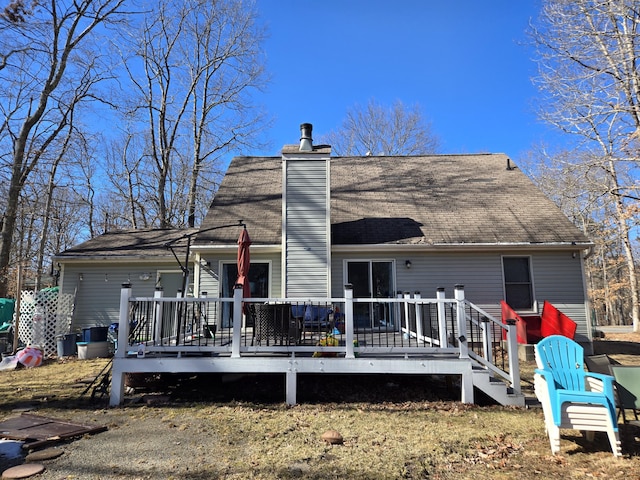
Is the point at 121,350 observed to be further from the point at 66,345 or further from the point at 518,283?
the point at 518,283

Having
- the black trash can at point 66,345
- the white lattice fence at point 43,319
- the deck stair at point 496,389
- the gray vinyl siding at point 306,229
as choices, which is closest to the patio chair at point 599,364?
the deck stair at point 496,389

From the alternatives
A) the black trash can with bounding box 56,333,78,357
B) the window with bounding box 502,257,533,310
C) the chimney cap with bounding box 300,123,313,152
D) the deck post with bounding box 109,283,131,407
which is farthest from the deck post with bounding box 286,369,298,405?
the black trash can with bounding box 56,333,78,357

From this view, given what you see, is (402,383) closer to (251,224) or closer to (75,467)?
(75,467)

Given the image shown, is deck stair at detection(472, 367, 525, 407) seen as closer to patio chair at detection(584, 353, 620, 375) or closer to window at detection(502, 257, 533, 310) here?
patio chair at detection(584, 353, 620, 375)

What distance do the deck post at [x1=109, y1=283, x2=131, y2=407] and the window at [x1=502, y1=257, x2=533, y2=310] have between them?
927 centimetres

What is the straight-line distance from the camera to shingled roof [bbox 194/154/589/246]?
35.8ft

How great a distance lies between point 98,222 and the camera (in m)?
30.2

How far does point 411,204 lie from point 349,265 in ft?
11.0

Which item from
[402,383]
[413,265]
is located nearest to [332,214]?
[413,265]

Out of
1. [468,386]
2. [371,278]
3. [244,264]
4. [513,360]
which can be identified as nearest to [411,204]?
[371,278]

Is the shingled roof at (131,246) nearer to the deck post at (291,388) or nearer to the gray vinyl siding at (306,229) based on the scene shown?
the gray vinyl siding at (306,229)

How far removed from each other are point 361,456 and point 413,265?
23.7 ft

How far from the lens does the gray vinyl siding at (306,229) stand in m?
10.1

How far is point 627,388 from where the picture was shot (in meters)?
4.27
